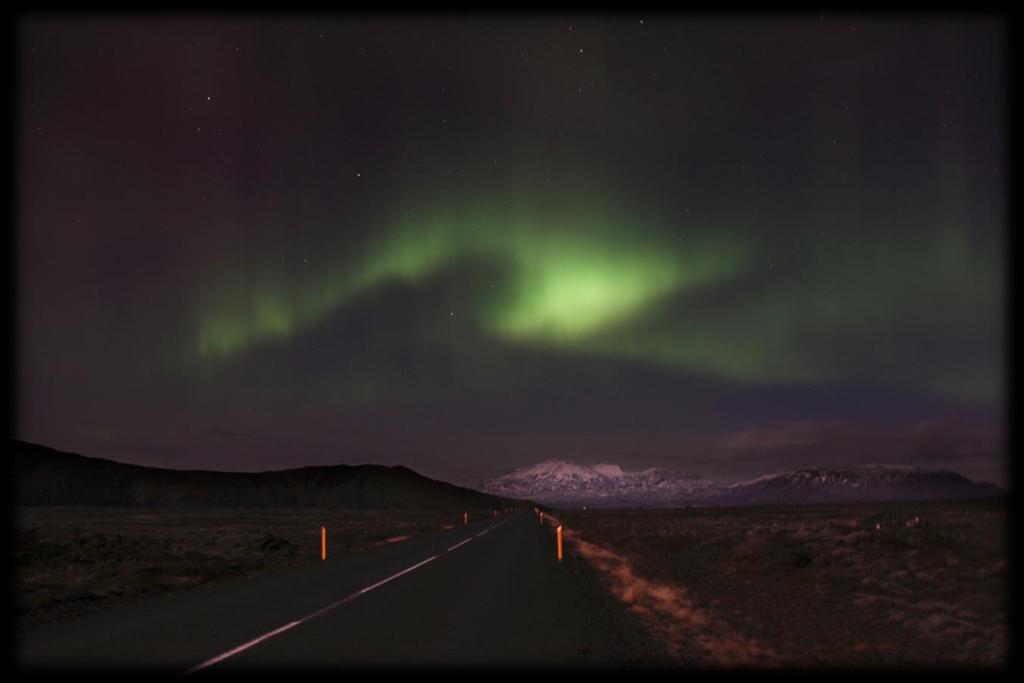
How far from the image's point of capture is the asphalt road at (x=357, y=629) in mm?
9812

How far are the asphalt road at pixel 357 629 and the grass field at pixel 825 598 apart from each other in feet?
4.12

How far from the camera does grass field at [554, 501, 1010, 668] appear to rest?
42.1 feet

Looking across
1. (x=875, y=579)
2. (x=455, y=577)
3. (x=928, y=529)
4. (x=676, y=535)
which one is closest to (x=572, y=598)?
(x=455, y=577)

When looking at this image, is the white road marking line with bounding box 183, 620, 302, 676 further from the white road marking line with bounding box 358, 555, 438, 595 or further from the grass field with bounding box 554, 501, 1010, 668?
the grass field with bounding box 554, 501, 1010, 668

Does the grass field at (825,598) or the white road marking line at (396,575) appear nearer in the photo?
the grass field at (825,598)

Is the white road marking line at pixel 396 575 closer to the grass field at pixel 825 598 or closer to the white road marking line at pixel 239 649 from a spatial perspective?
the white road marking line at pixel 239 649

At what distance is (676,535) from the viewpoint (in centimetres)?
4756

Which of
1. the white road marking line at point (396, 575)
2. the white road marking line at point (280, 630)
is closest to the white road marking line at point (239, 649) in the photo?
the white road marking line at point (280, 630)

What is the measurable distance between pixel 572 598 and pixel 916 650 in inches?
245

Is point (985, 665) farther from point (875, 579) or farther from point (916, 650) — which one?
point (875, 579)

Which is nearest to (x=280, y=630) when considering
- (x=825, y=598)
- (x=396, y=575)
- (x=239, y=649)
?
(x=239, y=649)

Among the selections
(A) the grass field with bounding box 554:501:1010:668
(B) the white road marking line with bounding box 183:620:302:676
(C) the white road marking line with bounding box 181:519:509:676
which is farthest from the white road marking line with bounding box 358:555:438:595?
(A) the grass field with bounding box 554:501:1010:668

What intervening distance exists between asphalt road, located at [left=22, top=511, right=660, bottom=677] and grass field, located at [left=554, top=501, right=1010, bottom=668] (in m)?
1.26

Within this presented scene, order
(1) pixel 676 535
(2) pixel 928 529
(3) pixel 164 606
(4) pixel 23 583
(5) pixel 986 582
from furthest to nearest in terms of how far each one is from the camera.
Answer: (1) pixel 676 535 → (2) pixel 928 529 → (5) pixel 986 582 → (4) pixel 23 583 → (3) pixel 164 606
